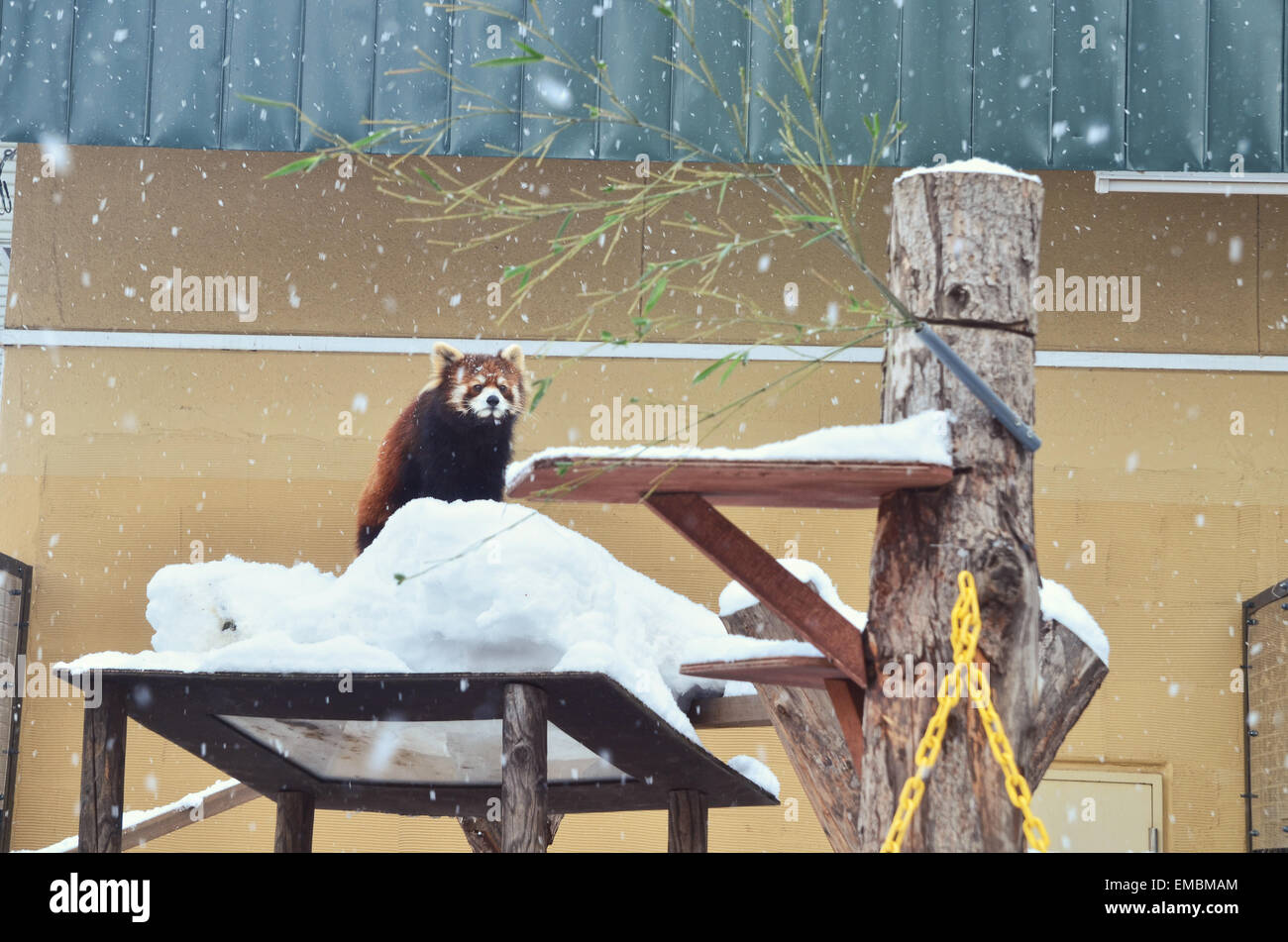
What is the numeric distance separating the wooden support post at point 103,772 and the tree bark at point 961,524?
123 inches

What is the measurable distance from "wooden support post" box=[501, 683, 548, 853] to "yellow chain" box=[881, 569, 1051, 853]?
1.95 metres

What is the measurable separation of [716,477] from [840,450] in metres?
0.32

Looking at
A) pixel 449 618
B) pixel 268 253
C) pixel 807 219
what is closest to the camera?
pixel 807 219

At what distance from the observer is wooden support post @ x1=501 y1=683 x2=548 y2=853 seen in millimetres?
5180

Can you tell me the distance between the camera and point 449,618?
5309 mm

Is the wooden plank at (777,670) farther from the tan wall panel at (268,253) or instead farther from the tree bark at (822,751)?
the tan wall panel at (268,253)

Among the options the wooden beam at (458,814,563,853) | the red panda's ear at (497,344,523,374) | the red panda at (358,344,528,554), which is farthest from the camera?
the wooden beam at (458,814,563,853)

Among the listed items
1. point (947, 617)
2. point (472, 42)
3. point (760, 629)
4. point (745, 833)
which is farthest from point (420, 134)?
point (947, 617)

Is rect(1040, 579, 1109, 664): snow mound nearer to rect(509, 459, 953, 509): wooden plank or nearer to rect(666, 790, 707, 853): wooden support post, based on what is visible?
rect(509, 459, 953, 509): wooden plank

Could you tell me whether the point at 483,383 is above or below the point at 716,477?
above

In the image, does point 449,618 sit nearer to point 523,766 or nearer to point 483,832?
point 523,766

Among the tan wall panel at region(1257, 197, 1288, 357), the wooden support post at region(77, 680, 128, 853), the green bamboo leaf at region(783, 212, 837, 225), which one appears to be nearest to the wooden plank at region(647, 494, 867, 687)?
the green bamboo leaf at region(783, 212, 837, 225)

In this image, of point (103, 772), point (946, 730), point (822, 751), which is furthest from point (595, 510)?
point (946, 730)

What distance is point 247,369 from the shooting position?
9633 millimetres
